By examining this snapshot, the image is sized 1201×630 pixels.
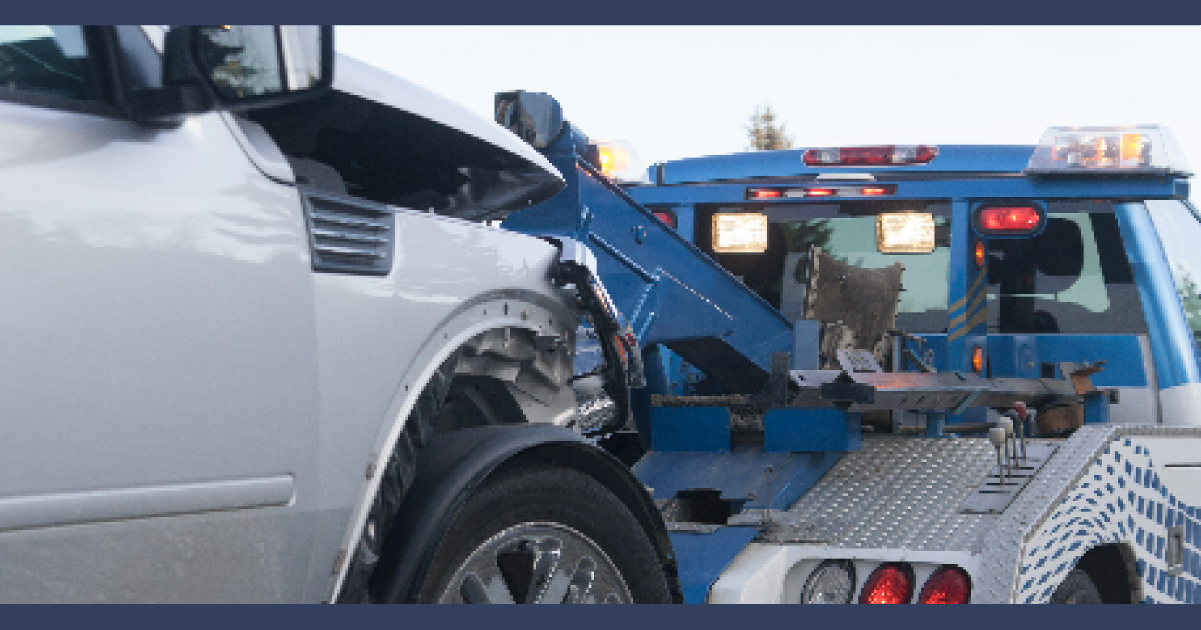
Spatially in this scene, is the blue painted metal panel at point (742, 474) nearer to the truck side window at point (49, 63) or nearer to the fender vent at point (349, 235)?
the fender vent at point (349, 235)

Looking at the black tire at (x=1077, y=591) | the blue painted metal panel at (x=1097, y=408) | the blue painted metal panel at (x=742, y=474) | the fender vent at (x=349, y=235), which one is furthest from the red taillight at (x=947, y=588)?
the fender vent at (x=349, y=235)

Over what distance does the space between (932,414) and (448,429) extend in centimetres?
287

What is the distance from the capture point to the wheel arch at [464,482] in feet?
9.00

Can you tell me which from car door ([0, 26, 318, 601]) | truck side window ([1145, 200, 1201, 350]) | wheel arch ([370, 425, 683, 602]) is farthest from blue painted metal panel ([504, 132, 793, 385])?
car door ([0, 26, 318, 601])

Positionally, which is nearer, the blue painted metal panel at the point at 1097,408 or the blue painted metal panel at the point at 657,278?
the blue painted metal panel at the point at 657,278

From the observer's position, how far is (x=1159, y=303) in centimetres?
629

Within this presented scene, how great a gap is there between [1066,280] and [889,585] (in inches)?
101

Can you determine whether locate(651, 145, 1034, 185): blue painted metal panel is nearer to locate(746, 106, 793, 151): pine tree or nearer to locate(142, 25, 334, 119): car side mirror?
locate(142, 25, 334, 119): car side mirror

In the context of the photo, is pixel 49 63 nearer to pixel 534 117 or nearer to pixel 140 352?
pixel 140 352

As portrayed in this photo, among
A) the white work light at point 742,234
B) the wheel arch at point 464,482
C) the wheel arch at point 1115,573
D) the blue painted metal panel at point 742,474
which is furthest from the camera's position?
the white work light at point 742,234

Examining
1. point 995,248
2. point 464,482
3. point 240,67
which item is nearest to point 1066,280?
point 995,248

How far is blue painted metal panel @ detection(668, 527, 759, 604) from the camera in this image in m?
4.39

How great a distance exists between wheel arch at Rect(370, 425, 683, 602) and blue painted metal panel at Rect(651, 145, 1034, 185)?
12.1 feet

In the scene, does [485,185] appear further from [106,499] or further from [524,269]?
[106,499]
